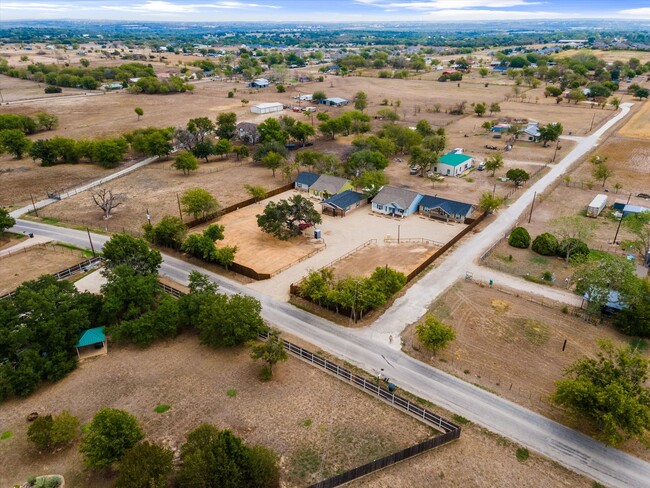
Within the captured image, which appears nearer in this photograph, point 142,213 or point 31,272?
point 31,272

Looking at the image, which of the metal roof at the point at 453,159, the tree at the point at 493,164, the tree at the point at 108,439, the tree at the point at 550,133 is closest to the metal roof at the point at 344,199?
the metal roof at the point at 453,159

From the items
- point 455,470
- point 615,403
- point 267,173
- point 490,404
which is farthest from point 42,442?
point 267,173

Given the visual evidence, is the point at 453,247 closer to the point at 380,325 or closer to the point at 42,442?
the point at 380,325

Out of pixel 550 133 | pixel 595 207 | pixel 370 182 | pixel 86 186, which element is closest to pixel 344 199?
pixel 370 182

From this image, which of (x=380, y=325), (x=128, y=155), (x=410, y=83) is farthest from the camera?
(x=410, y=83)

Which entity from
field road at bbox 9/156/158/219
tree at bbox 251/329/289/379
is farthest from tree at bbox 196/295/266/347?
field road at bbox 9/156/158/219

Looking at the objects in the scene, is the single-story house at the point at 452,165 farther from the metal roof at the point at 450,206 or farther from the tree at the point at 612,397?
the tree at the point at 612,397
